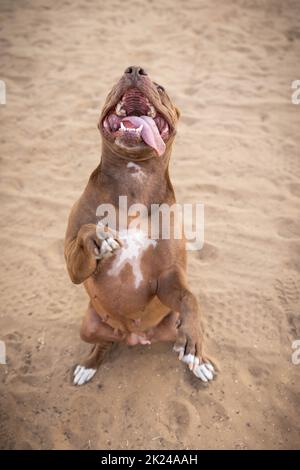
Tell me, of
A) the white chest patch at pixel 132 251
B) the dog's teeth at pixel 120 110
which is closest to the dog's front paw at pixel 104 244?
the white chest patch at pixel 132 251

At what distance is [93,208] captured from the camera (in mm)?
2666

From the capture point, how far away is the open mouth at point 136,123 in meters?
2.42

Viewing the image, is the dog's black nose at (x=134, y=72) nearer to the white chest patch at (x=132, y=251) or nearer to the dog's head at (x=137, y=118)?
the dog's head at (x=137, y=118)

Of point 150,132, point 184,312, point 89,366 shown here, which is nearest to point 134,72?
point 150,132

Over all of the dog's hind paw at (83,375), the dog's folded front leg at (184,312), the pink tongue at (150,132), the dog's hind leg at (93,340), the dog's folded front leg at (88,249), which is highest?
the pink tongue at (150,132)

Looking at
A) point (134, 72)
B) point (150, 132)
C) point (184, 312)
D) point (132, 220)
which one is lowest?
point (184, 312)

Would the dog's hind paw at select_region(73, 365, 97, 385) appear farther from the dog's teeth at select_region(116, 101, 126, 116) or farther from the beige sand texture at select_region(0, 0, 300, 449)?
the dog's teeth at select_region(116, 101, 126, 116)

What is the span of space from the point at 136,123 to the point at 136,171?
11.9 inches

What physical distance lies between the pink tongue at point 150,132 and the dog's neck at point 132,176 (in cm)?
18

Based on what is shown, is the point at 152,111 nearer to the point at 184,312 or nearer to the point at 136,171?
the point at 136,171

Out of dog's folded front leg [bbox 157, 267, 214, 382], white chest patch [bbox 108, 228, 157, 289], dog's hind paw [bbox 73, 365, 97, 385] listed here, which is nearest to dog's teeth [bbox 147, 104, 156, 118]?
white chest patch [bbox 108, 228, 157, 289]

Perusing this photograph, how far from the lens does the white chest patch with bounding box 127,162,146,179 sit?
2.66m

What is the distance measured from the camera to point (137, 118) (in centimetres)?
250
